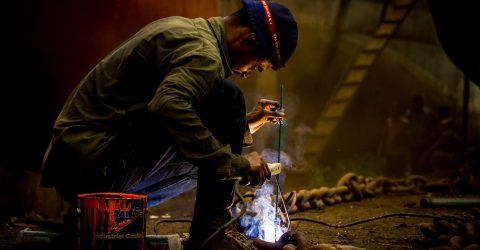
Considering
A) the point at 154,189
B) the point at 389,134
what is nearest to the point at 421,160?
the point at 389,134

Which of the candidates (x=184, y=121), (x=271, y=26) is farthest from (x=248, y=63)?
(x=184, y=121)

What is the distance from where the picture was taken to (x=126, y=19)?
5621 millimetres

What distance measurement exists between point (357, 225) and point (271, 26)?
2416mm

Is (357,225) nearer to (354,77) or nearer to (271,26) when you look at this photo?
(271,26)

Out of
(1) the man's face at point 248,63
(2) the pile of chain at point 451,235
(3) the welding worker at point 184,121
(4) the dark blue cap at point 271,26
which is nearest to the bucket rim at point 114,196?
(3) the welding worker at point 184,121

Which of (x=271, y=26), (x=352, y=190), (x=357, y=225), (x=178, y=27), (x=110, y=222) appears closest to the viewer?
(x=110, y=222)

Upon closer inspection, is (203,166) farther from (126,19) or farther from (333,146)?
(333,146)

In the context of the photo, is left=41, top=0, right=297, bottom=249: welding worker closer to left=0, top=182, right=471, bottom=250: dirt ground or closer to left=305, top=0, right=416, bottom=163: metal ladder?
left=0, top=182, right=471, bottom=250: dirt ground

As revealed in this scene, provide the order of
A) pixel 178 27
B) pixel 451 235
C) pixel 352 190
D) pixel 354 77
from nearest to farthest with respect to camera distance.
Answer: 1. pixel 178 27
2. pixel 451 235
3. pixel 352 190
4. pixel 354 77

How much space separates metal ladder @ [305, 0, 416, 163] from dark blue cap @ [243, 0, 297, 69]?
7.08m

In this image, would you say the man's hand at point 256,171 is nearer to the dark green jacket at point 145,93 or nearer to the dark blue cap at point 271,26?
the dark green jacket at point 145,93

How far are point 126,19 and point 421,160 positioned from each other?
24.4 feet

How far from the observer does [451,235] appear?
3.97 meters

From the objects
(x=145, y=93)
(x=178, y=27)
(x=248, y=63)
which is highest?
(x=178, y=27)
